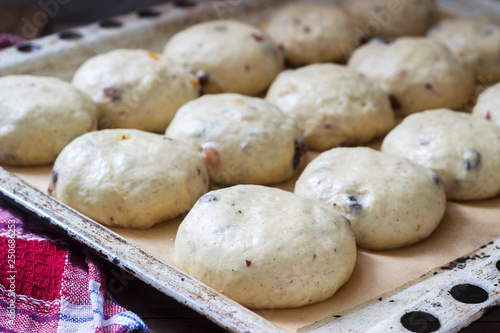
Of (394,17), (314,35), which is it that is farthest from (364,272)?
(394,17)

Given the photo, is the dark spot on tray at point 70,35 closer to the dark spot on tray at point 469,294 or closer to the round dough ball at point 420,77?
the round dough ball at point 420,77

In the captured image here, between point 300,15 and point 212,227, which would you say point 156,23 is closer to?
point 300,15

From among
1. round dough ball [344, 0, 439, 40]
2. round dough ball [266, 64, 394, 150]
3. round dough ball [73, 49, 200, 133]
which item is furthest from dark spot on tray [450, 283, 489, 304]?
round dough ball [344, 0, 439, 40]

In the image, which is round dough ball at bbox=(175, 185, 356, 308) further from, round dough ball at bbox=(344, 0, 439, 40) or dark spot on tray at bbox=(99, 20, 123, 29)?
round dough ball at bbox=(344, 0, 439, 40)

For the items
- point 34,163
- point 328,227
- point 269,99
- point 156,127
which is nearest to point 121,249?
point 328,227

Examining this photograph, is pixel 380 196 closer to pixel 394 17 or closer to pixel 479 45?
pixel 479 45

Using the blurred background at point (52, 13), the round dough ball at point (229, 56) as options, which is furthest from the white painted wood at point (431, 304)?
the blurred background at point (52, 13)
